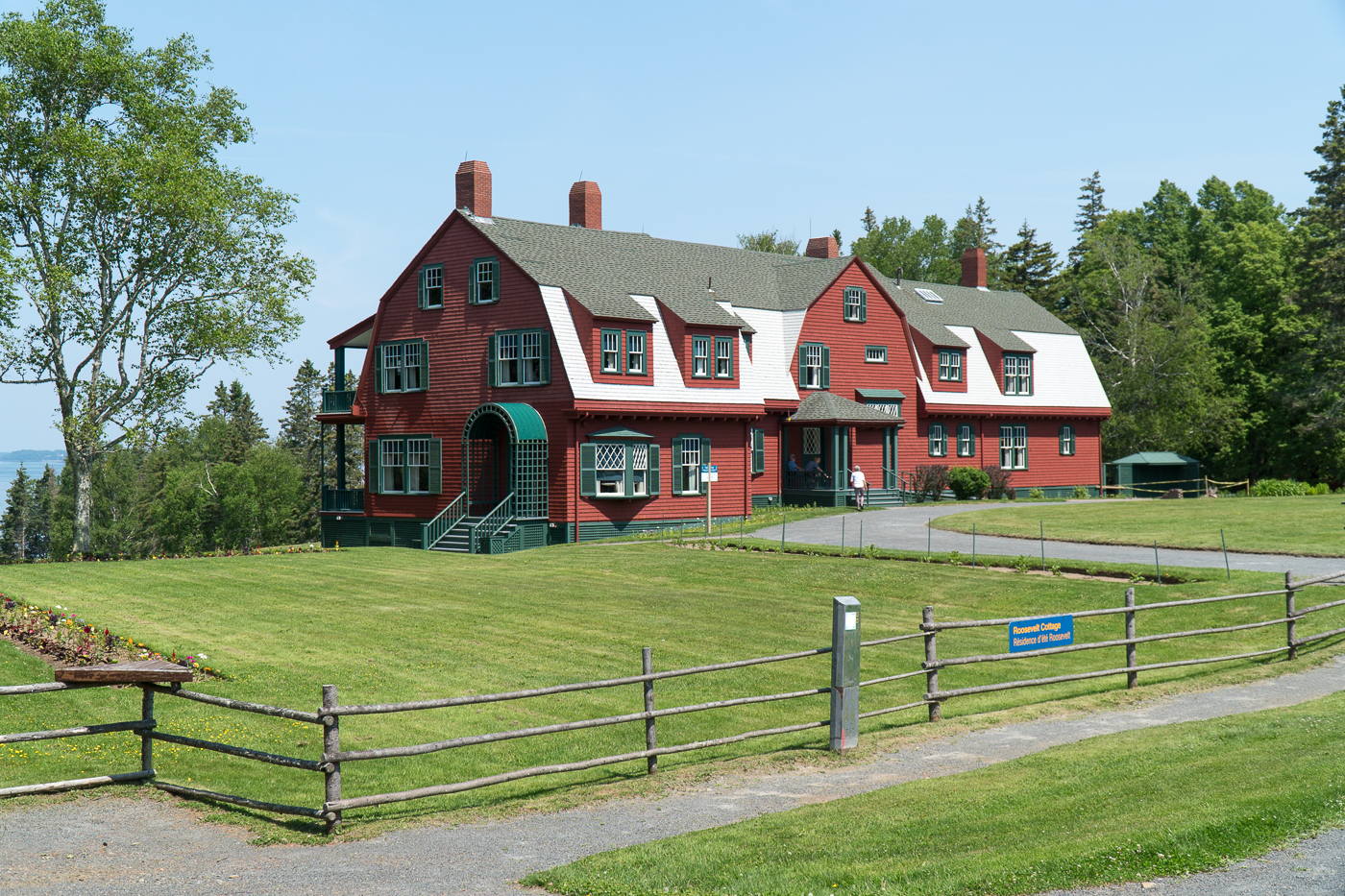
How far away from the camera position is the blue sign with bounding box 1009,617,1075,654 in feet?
49.8

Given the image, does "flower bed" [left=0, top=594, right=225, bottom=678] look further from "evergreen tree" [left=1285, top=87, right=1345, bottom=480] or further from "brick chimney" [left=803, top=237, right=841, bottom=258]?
"evergreen tree" [left=1285, top=87, right=1345, bottom=480]

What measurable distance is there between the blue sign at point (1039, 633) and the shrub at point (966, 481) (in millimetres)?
33541

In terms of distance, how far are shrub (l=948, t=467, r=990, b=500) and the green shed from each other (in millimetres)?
10815

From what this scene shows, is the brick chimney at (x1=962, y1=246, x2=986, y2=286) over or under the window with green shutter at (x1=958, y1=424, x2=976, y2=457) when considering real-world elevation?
over

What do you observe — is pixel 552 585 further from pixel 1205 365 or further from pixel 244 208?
pixel 1205 365

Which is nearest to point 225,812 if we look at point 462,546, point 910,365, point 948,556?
point 948,556

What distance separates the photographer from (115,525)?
9619 centimetres

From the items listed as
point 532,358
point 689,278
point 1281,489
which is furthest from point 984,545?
point 1281,489

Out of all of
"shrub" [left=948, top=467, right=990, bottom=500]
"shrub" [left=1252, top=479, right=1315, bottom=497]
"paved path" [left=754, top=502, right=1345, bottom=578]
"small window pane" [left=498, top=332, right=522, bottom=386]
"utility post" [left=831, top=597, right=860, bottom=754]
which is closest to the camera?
"utility post" [left=831, top=597, right=860, bottom=754]

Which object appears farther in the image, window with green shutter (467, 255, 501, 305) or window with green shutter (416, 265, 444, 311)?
window with green shutter (416, 265, 444, 311)

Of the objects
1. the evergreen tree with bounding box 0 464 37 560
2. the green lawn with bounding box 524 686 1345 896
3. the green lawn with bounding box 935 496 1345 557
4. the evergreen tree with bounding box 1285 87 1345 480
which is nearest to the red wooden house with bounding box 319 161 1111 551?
the green lawn with bounding box 935 496 1345 557

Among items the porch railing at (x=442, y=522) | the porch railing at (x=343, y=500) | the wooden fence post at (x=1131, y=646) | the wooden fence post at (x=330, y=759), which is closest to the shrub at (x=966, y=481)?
the porch railing at (x=442, y=522)

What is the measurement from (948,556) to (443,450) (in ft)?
65.0

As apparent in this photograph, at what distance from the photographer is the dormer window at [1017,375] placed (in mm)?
55062
